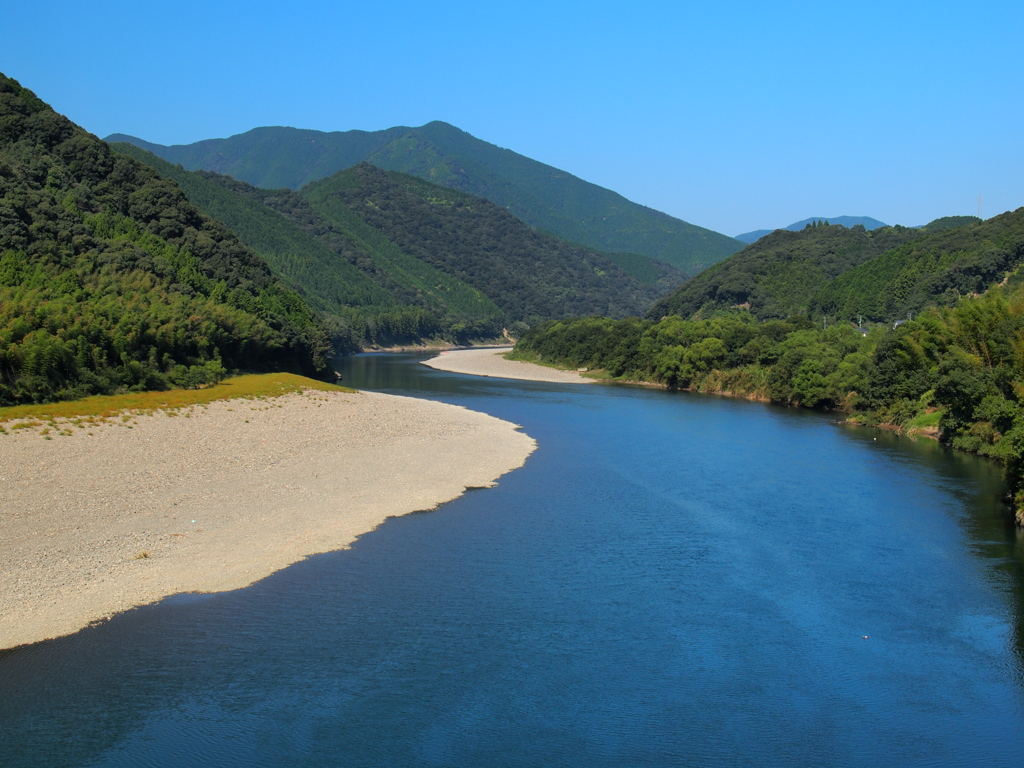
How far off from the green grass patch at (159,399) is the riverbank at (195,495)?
0.89m

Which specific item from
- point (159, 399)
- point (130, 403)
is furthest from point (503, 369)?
point (130, 403)

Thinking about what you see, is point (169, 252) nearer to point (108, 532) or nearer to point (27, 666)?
point (108, 532)

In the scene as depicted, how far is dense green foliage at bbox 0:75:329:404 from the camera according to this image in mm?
37094

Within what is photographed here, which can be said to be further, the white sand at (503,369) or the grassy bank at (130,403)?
the white sand at (503,369)

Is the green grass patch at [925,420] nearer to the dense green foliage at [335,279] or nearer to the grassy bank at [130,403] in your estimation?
the grassy bank at [130,403]

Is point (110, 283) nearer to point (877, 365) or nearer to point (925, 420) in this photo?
point (877, 365)

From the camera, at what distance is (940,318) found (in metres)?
48.3

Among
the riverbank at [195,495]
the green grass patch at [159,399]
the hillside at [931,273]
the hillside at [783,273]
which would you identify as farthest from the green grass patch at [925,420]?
the hillside at [783,273]

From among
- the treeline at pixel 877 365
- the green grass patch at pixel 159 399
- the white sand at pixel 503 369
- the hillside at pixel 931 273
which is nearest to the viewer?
the green grass patch at pixel 159 399

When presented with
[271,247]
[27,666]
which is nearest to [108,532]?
[27,666]

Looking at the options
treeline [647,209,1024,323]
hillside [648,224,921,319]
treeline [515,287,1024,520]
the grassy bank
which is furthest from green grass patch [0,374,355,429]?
hillside [648,224,921,319]

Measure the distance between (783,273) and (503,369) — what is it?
52.1 metres

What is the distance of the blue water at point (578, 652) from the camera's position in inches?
523

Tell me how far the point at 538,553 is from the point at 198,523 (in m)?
8.98
